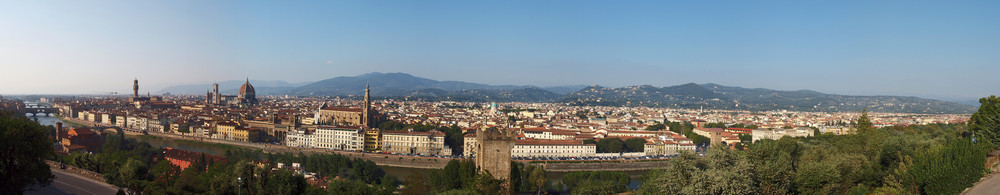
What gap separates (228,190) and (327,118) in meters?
41.7

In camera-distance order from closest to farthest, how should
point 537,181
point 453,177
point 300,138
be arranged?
point 453,177
point 537,181
point 300,138

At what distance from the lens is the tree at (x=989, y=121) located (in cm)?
1551

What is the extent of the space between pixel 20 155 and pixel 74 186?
8.68 ft

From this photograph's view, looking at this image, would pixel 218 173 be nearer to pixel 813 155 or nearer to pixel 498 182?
pixel 498 182

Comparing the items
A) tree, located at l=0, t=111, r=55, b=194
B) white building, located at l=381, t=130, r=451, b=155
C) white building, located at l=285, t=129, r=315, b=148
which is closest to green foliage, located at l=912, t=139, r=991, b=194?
tree, located at l=0, t=111, r=55, b=194

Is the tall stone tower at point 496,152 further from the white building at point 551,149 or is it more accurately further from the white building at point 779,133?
the white building at point 779,133

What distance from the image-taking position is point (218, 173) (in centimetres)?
1380

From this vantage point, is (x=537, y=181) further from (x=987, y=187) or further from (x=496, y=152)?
(x=987, y=187)

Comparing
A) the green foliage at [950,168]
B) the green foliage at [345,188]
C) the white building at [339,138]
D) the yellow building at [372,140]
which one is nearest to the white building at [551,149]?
the yellow building at [372,140]

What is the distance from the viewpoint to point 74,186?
13.1 metres

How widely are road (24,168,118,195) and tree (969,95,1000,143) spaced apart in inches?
832

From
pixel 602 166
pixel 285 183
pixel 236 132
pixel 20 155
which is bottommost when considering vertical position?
pixel 602 166

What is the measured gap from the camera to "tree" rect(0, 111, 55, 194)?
1042cm

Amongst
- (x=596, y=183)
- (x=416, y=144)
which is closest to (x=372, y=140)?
(x=416, y=144)
